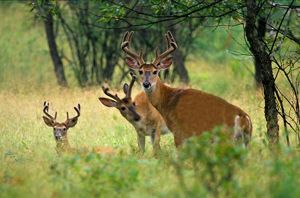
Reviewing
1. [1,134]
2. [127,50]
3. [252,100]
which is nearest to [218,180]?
[127,50]

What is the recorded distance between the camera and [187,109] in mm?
11109

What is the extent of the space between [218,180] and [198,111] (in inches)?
116

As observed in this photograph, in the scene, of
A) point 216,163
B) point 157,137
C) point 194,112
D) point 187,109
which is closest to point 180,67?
point 157,137

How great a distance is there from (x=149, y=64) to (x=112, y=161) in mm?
3623

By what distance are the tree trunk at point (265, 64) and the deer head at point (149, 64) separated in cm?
169

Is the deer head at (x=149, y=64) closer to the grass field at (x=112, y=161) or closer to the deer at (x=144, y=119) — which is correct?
the deer at (x=144, y=119)

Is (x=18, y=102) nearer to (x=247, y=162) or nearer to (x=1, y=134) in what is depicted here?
(x=1, y=134)

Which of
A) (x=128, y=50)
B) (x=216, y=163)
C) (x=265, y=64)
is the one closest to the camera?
(x=216, y=163)

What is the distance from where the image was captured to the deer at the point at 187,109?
10.4 meters

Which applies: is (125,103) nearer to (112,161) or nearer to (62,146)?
(62,146)

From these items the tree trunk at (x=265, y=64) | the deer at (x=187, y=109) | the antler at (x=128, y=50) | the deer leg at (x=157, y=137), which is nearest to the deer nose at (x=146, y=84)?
the deer at (x=187, y=109)

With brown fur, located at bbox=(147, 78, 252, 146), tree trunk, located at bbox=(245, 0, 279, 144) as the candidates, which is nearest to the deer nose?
brown fur, located at bbox=(147, 78, 252, 146)

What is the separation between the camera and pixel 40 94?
19047 millimetres

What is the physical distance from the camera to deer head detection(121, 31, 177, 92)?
11.9 meters
